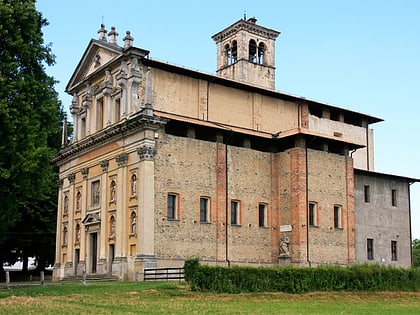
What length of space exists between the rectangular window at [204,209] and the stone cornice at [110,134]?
5.69m

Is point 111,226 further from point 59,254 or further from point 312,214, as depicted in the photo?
point 312,214

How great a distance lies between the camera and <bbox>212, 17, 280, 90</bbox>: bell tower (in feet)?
168

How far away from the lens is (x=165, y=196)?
39375 mm

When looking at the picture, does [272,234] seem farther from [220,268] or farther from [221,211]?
[220,268]

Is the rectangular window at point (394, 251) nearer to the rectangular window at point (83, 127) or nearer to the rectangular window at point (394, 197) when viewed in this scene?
the rectangular window at point (394, 197)

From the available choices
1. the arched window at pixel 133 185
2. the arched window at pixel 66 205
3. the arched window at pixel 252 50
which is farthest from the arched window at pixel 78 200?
the arched window at pixel 252 50

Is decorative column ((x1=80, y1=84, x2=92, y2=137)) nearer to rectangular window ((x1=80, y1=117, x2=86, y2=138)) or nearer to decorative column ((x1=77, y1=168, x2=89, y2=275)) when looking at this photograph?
rectangular window ((x1=80, y1=117, x2=86, y2=138))

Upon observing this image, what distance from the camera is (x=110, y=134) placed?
4241cm

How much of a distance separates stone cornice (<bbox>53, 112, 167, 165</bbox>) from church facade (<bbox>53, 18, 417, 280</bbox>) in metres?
0.10

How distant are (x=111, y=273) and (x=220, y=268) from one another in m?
14.4

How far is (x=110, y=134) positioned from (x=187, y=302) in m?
20.1

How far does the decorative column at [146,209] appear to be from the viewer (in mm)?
37812

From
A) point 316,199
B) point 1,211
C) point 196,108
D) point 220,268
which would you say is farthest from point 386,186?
point 1,211

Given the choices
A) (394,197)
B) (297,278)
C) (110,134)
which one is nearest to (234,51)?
(110,134)
